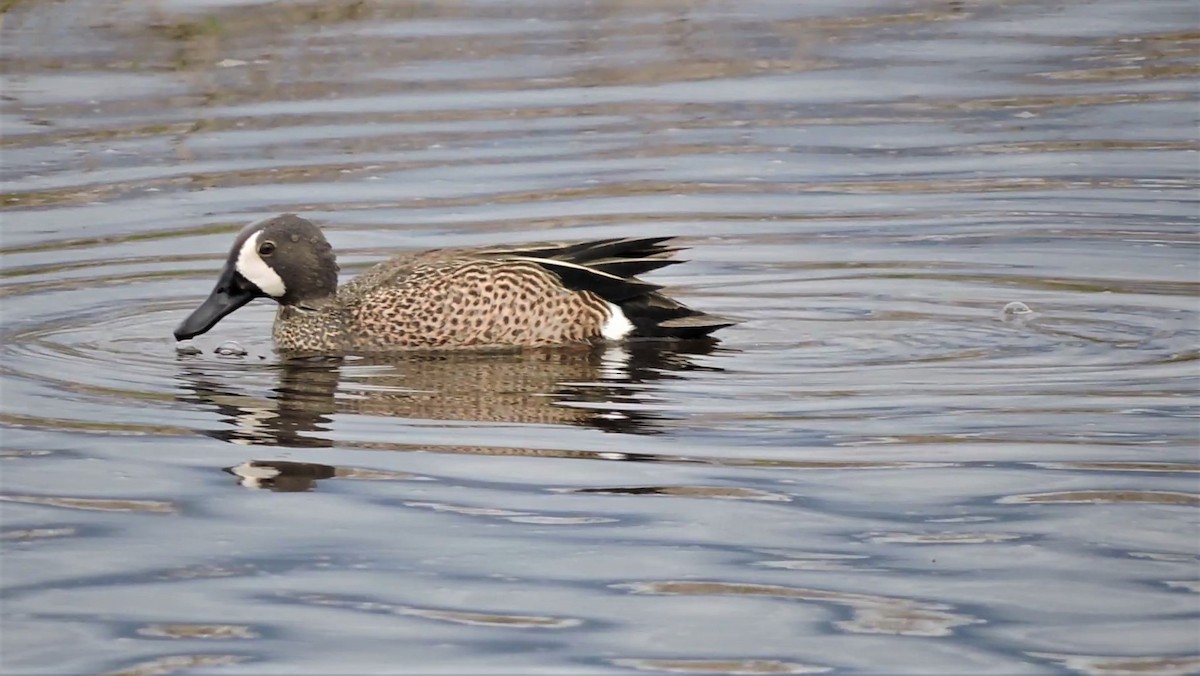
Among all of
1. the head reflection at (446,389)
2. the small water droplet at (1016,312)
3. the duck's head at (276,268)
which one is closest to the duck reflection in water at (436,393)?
the head reflection at (446,389)

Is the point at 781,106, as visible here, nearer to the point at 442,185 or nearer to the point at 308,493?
the point at 442,185

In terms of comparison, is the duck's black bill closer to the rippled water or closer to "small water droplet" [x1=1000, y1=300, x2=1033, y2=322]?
the rippled water

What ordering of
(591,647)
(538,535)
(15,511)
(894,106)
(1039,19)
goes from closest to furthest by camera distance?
(591,647) < (538,535) < (15,511) < (894,106) < (1039,19)

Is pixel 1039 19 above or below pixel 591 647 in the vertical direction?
above

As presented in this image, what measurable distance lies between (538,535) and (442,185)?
674 cm

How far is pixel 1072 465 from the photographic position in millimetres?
7152

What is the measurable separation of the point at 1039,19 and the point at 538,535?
11.3 m

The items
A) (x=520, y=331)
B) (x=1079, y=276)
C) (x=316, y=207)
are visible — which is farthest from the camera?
(x=316, y=207)

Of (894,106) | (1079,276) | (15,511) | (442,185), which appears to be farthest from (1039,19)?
(15,511)

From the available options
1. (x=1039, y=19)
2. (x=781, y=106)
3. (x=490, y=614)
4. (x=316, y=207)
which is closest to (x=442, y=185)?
(x=316, y=207)

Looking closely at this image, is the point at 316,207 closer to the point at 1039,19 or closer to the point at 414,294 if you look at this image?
the point at 414,294

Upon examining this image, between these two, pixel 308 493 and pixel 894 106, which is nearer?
pixel 308 493

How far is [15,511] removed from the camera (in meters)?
7.08

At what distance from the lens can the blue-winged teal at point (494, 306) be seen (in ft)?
31.7
